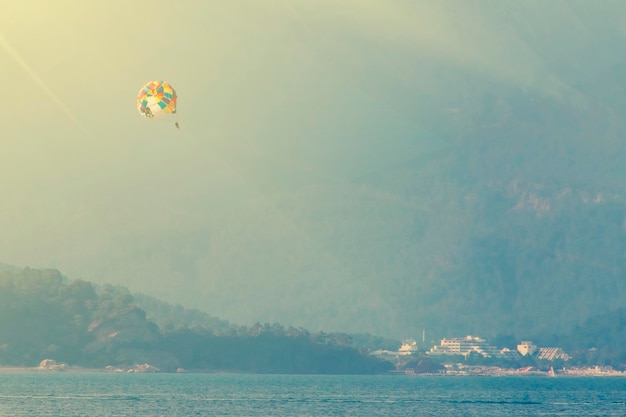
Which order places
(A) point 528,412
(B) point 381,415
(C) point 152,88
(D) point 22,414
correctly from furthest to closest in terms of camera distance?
(A) point 528,412
(B) point 381,415
(D) point 22,414
(C) point 152,88

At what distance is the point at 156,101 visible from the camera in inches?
5871

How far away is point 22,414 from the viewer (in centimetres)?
16562

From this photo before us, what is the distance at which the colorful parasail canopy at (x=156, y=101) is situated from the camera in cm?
14912

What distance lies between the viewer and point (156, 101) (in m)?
149

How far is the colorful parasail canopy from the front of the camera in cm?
→ 14912

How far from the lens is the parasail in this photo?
489 ft

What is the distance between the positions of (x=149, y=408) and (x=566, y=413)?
64418 mm

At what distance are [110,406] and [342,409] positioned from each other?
3535cm

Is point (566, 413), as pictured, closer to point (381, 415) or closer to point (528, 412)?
point (528, 412)

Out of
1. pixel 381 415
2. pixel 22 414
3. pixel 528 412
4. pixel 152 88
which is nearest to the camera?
pixel 152 88

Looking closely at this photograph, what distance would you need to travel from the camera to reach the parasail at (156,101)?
14912 centimetres

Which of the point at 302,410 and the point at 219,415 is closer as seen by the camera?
the point at 219,415

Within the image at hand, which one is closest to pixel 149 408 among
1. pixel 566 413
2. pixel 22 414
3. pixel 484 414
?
pixel 22 414

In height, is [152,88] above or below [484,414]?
above
